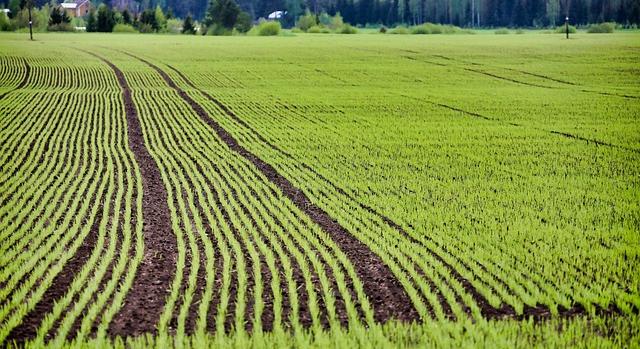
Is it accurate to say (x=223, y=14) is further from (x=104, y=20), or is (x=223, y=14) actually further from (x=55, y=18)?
(x=55, y=18)

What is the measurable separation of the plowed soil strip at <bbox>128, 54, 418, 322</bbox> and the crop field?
0.05 meters

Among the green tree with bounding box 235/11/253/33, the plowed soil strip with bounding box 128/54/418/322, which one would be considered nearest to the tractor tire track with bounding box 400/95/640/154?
the plowed soil strip with bounding box 128/54/418/322

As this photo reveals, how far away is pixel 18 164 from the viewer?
1914 cm

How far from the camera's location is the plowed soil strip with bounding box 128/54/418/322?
9398 millimetres

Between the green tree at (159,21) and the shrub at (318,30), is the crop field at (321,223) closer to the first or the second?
the green tree at (159,21)

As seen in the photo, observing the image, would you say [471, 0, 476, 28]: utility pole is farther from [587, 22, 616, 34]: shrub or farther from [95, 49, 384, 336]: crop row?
[95, 49, 384, 336]: crop row

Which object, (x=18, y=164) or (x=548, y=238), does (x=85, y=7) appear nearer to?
(x=18, y=164)

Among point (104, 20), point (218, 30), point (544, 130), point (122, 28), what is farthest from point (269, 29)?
point (544, 130)

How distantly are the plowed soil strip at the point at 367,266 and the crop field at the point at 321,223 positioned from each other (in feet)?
0.15

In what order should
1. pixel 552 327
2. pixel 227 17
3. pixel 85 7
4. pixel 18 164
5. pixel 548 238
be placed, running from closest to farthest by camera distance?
pixel 552 327, pixel 548 238, pixel 18 164, pixel 227 17, pixel 85 7

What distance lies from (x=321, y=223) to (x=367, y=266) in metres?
2.59

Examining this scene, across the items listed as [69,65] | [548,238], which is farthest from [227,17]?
[548,238]

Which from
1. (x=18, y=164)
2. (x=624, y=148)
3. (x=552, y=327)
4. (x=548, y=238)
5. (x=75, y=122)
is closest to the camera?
(x=552, y=327)

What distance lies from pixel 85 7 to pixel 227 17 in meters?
55.8
